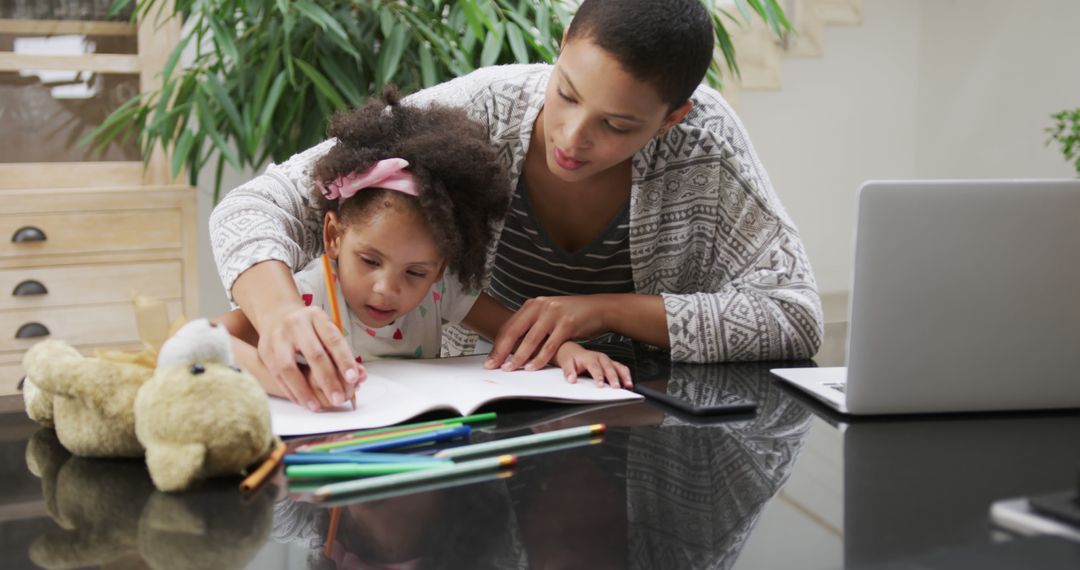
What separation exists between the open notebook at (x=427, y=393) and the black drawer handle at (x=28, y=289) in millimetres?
Answer: 1775

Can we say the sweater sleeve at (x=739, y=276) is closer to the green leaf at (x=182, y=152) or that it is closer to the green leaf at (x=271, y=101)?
the green leaf at (x=271, y=101)

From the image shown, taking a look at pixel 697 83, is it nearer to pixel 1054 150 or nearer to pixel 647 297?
pixel 647 297

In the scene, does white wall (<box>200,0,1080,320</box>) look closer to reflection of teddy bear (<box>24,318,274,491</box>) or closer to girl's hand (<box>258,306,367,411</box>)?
girl's hand (<box>258,306,367,411</box>)

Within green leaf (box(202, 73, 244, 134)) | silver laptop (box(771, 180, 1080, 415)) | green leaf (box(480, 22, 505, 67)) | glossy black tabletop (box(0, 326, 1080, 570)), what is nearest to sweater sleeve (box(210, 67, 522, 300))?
glossy black tabletop (box(0, 326, 1080, 570))

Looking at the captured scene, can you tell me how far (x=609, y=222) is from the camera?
4.70ft

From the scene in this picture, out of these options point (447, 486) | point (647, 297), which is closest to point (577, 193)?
point (647, 297)

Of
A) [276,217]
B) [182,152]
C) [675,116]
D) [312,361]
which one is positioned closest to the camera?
[312,361]

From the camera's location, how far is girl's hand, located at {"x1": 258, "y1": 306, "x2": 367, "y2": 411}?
0.91 metres

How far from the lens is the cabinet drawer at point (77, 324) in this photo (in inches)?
102

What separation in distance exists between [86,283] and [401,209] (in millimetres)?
1776

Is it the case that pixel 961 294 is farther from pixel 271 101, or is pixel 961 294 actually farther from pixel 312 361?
pixel 271 101

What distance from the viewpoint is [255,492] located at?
0.69 m

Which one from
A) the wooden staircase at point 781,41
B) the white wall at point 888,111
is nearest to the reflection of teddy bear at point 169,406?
the wooden staircase at point 781,41

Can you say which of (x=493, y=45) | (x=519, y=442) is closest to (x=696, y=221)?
(x=519, y=442)
